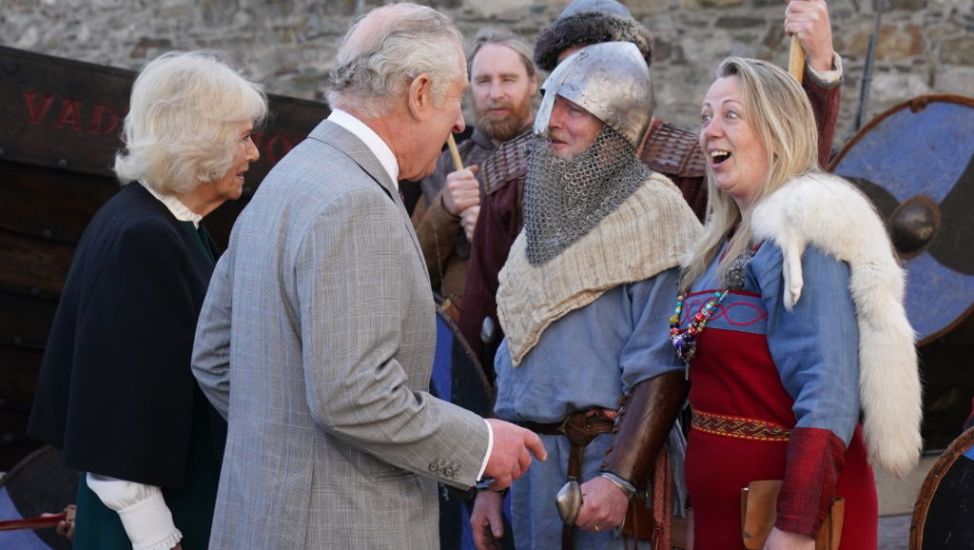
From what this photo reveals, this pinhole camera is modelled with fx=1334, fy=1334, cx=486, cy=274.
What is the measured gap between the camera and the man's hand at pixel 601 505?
2.75m

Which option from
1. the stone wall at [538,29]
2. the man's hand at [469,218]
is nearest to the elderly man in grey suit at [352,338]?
the man's hand at [469,218]

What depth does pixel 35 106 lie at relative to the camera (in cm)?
509

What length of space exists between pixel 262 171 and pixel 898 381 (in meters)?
3.40

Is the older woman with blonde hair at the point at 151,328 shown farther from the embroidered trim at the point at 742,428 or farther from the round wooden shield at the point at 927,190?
the round wooden shield at the point at 927,190

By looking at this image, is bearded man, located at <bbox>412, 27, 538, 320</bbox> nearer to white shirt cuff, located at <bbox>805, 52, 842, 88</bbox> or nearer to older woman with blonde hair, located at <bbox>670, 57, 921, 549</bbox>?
white shirt cuff, located at <bbox>805, 52, 842, 88</bbox>

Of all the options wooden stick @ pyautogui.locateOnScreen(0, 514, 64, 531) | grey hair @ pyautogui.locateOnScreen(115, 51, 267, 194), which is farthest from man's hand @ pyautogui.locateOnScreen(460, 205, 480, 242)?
wooden stick @ pyautogui.locateOnScreen(0, 514, 64, 531)

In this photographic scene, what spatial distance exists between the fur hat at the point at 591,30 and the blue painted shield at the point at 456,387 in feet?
2.83

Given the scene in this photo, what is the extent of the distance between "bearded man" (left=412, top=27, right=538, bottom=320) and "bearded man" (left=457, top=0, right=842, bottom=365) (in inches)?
24.9

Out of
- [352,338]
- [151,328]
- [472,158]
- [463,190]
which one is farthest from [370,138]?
[472,158]

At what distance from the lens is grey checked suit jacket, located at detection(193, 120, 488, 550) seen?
210 centimetres

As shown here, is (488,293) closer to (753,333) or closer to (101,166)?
(753,333)

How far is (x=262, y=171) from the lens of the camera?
5.33 metres

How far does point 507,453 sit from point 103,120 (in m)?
3.39

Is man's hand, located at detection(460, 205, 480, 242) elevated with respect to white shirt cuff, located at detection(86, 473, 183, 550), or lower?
elevated
